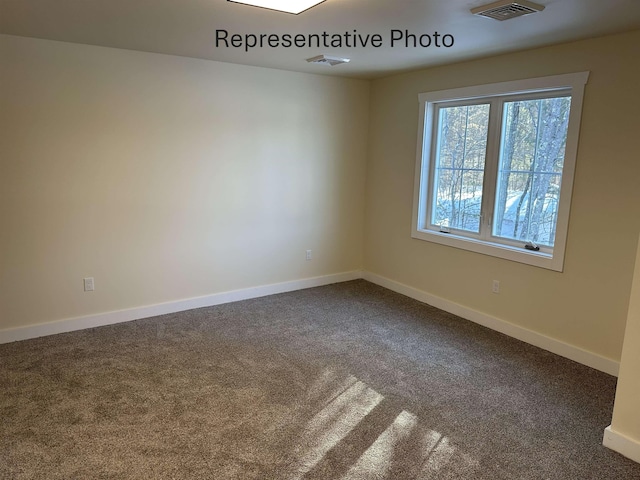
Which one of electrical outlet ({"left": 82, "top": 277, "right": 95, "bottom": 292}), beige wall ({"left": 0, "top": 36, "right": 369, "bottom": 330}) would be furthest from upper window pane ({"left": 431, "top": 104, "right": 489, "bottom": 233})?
electrical outlet ({"left": 82, "top": 277, "right": 95, "bottom": 292})

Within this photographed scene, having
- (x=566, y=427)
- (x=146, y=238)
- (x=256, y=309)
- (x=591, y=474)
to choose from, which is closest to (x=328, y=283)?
(x=256, y=309)

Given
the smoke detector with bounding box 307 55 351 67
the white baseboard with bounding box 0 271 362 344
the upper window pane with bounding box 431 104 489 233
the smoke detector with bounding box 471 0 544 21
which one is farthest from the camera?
the upper window pane with bounding box 431 104 489 233

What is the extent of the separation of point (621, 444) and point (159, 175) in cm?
388

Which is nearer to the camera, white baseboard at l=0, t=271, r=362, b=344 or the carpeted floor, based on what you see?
the carpeted floor

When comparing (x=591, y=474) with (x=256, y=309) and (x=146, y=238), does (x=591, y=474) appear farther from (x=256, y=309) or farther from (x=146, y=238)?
(x=146, y=238)

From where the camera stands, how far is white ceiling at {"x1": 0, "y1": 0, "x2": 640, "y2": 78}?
8.47ft

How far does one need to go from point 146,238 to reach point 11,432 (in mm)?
1990

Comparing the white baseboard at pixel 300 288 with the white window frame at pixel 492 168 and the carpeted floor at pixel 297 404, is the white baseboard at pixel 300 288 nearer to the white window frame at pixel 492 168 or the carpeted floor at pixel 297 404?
the carpeted floor at pixel 297 404

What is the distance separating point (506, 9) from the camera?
2.53 metres

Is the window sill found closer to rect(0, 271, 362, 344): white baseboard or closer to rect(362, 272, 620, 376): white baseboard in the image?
rect(362, 272, 620, 376): white baseboard

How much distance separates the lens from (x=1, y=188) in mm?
3508

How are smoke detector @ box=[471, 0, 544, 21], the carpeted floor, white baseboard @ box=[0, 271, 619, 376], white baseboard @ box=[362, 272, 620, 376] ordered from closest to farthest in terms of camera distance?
the carpeted floor
smoke detector @ box=[471, 0, 544, 21]
white baseboard @ box=[362, 272, 620, 376]
white baseboard @ box=[0, 271, 619, 376]

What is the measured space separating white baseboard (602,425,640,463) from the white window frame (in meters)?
1.38

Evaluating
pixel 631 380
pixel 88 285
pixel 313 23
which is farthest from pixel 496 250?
pixel 88 285
